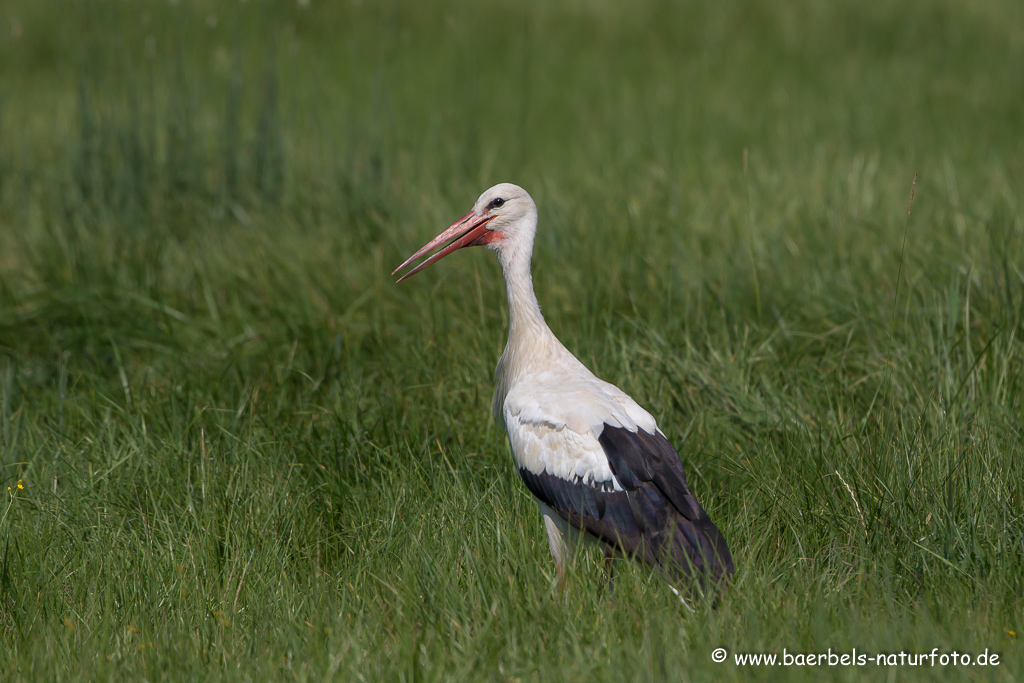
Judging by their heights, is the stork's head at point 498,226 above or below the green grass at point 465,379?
above

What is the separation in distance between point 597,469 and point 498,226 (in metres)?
1.07

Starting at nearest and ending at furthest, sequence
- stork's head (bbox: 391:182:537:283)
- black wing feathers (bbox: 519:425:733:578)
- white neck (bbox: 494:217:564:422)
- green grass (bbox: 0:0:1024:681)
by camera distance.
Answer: green grass (bbox: 0:0:1024:681) < black wing feathers (bbox: 519:425:733:578) < white neck (bbox: 494:217:564:422) < stork's head (bbox: 391:182:537:283)

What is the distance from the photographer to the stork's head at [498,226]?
3.42 m

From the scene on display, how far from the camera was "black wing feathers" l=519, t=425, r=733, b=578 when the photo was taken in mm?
2551

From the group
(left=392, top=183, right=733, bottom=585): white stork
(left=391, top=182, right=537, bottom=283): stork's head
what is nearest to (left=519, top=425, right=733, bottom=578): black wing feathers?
(left=392, top=183, right=733, bottom=585): white stork

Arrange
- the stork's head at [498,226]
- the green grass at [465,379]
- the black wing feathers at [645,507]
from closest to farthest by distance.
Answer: the green grass at [465,379] < the black wing feathers at [645,507] < the stork's head at [498,226]

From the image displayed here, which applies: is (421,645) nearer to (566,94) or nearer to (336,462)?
(336,462)

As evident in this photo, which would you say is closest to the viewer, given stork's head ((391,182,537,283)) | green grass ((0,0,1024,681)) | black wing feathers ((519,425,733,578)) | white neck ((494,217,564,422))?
green grass ((0,0,1024,681))

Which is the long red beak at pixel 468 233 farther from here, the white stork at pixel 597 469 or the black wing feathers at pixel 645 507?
the black wing feathers at pixel 645 507

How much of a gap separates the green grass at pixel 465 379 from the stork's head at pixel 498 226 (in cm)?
59

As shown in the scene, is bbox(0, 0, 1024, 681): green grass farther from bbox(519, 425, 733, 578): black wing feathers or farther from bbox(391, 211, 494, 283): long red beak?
bbox(391, 211, 494, 283): long red beak

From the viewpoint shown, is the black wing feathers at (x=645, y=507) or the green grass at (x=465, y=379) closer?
the green grass at (x=465, y=379)

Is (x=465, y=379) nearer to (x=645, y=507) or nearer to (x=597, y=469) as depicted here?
(x=597, y=469)

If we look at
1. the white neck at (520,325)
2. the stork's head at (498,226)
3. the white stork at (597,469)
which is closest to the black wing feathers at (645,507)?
the white stork at (597,469)
